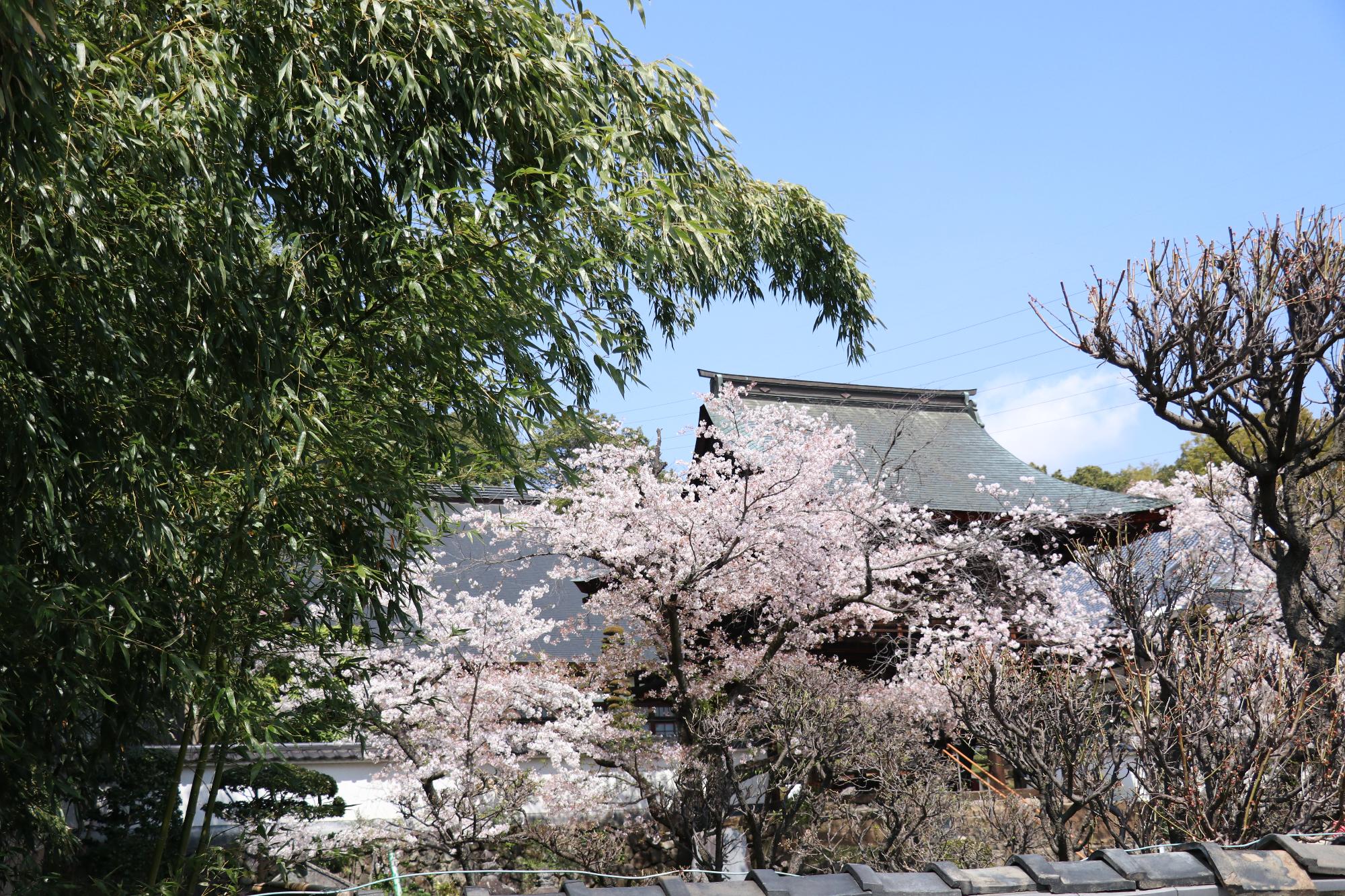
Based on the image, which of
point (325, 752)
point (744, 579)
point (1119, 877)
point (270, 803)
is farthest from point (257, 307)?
point (325, 752)

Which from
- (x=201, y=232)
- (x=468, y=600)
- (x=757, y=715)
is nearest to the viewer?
(x=201, y=232)

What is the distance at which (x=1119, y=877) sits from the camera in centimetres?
345

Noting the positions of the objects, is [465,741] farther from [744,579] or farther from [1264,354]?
[1264,354]

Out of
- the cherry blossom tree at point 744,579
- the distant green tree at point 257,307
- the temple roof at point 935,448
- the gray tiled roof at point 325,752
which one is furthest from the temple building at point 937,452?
the distant green tree at point 257,307

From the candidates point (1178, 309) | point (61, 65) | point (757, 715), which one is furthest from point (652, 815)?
point (61, 65)

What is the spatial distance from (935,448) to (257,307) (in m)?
11.3

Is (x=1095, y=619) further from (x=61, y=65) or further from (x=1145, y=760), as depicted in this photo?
(x=61, y=65)

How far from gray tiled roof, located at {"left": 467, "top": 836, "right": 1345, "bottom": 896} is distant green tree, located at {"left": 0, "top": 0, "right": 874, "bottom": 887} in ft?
6.51

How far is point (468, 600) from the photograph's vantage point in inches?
330

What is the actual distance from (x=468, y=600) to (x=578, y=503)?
1.21m

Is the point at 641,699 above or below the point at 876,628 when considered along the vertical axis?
below

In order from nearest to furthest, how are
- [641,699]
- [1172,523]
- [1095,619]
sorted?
[641,699]
[1095,619]
[1172,523]

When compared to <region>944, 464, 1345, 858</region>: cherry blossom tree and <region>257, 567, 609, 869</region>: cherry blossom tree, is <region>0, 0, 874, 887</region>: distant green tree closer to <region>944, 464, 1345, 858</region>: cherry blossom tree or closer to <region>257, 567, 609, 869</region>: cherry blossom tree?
<region>257, 567, 609, 869</region>: cherry blossom tree

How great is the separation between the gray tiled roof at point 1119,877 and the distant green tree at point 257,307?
1.98 metres
